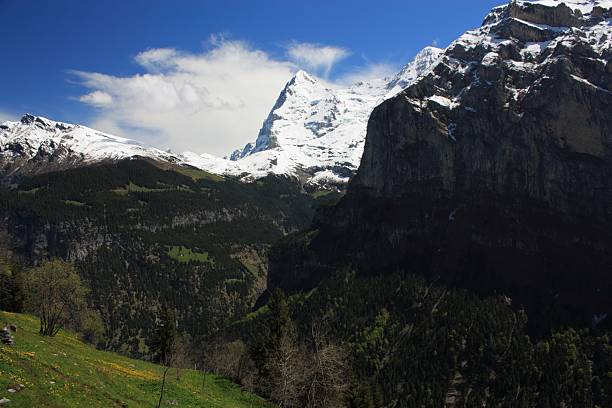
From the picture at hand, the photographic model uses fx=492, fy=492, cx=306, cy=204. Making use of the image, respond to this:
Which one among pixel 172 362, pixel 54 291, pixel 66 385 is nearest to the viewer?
Answer: pixel 66 385

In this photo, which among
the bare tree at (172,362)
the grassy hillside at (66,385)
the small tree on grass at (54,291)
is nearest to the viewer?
the grassy hillside at (66,385)

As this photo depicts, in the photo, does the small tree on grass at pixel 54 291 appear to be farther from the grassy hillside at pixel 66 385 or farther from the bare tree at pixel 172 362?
the grassy hillside at pixel 66 385

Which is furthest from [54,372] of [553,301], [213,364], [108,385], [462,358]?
[553,301]

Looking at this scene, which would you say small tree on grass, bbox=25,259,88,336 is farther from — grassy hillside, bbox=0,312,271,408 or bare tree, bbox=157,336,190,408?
grassy hillside, bbox=0,312,271,408

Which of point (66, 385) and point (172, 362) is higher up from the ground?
point (66, 385)

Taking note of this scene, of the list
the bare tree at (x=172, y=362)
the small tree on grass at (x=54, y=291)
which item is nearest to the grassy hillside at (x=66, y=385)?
the bare tree at (x=172, y=362)

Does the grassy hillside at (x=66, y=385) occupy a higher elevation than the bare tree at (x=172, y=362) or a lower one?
higher

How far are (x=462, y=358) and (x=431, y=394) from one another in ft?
70.9

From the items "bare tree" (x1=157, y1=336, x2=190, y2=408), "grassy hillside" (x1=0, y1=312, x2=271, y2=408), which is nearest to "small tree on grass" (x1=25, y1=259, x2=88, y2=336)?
"bare tree" (x1=157, y1=336, x2=190, y2=408)

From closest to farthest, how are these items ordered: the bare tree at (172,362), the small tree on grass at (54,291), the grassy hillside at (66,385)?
1. the grassy hillside at (66,385)
2. the bare tree at (172,362)
3. the small tree on grass at (54,291)

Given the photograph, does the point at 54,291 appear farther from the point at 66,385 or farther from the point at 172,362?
the point at 66,385

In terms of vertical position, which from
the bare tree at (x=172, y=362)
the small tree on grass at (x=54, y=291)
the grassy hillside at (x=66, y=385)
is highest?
the small tree on grass at (x=54, y=291)

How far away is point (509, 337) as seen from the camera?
599 ft

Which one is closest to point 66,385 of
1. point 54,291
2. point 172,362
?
point 54,291
